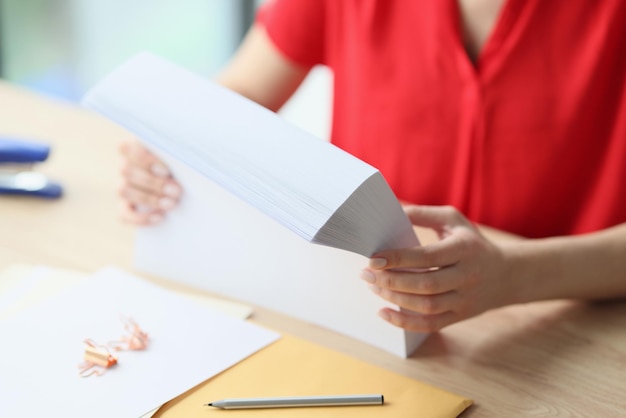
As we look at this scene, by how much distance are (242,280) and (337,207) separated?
26cm

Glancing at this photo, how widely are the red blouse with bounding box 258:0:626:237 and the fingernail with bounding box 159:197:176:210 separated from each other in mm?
366

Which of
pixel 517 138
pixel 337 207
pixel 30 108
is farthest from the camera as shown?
pixel 30 108

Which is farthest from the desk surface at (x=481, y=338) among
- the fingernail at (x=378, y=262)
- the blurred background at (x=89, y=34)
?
the blurred background at (x=89, y=34)

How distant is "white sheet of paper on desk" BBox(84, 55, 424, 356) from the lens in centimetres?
63

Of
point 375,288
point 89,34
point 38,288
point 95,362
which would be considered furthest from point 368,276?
point 89,34

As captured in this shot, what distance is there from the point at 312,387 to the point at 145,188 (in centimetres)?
31

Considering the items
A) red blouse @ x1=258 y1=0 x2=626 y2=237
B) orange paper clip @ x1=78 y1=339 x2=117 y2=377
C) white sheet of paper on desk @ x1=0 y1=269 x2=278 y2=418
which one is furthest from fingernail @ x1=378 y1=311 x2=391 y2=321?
red blouse @ x1=258 y1=0 x2=626 y2=237

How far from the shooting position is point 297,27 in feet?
3.89

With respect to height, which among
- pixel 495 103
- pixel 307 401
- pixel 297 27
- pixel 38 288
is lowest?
pixel 307 401

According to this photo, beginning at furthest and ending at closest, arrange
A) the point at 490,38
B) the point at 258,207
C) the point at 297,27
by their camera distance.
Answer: the point at 297,27 → the point at 490,38 → the point at 258,207

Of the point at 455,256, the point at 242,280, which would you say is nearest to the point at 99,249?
the point at 242,280

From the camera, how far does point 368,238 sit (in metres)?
0.65

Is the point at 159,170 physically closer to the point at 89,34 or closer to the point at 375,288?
the point at 375,288

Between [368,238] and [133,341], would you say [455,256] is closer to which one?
[368,238]
